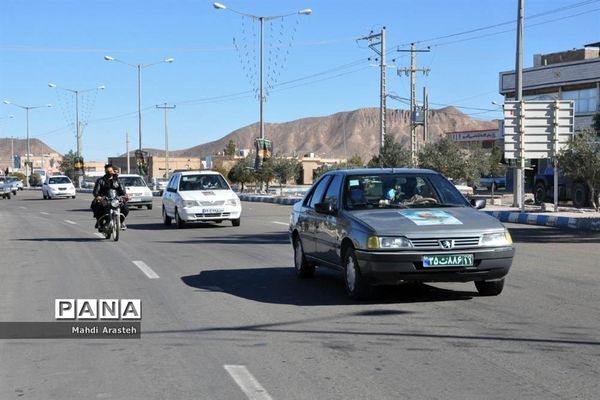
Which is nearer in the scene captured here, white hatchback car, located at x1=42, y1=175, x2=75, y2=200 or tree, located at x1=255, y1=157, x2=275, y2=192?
white hatchback car, located at x1=42, y1=175, x2=75, y2=200

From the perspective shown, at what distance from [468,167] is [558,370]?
37133mm

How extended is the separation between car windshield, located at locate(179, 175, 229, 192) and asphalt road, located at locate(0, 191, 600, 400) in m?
9.01

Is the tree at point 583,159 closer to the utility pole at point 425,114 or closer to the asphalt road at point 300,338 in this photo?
the asphalt road at point 300,338

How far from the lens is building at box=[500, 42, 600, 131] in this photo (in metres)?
56.8

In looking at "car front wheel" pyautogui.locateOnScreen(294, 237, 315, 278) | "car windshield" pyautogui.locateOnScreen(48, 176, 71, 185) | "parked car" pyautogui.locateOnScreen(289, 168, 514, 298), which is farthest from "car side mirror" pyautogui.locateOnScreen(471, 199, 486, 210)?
"car windshield" pyautogui.locateOnScreen(48, 176, 71, 185)

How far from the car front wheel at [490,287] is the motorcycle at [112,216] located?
10162mm

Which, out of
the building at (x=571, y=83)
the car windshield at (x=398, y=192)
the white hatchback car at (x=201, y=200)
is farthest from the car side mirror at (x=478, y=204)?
the building at (x=571, y=83)

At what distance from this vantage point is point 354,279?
8742 millimetres

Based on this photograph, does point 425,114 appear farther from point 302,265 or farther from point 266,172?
point 302,265

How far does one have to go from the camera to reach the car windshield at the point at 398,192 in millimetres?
9445

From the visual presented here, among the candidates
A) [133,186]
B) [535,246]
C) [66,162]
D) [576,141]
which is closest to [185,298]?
[535,246]

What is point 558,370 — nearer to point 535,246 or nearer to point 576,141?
point 535,246

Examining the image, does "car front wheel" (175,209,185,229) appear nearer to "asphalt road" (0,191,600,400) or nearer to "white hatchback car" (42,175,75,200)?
"asphalt road" (0,191,600,400)

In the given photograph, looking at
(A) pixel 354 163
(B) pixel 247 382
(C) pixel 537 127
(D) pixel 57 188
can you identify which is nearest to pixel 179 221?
(C) pixel 537 127
